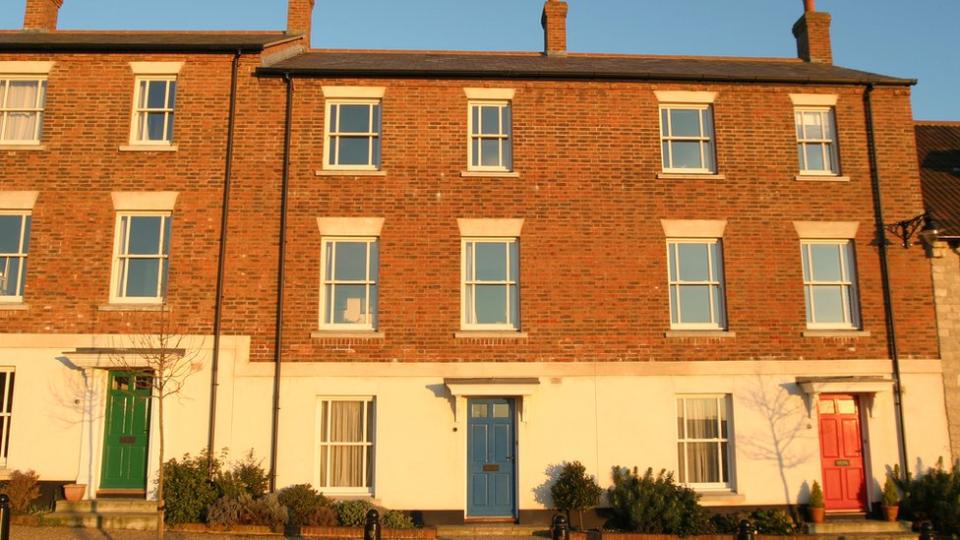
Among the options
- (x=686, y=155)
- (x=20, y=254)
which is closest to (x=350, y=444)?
(x=20, y=254)

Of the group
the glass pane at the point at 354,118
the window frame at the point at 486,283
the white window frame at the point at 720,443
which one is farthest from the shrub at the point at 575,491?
the glass pane at the point at 354,118

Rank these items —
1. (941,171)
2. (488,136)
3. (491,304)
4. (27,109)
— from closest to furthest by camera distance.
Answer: (491,304) < (27,109) < (488,136) < (941,171)

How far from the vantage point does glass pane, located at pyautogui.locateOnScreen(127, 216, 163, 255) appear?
13539 millimetres

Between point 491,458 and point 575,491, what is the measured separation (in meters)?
1.63

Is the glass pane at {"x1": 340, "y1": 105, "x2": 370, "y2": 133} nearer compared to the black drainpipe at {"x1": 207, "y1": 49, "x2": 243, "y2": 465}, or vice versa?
the black drainpipe at {"x1": 207, "y1": 49, "x2": 243, "y2": 465}

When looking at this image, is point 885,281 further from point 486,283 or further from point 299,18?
point 299,18

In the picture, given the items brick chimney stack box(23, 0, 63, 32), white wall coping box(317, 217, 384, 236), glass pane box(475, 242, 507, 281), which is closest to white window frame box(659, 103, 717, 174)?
glass pane box(475, 242, 507, 281)

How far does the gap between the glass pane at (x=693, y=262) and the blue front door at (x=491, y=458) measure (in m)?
4.26

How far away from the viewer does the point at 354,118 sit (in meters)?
14.3

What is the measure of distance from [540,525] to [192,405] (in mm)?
6637

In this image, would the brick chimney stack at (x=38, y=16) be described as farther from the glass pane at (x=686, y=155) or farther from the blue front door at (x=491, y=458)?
the glass pane at (x=686, y=155)

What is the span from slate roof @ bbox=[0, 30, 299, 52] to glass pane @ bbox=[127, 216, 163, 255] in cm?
345

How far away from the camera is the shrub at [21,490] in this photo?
39.0 ft

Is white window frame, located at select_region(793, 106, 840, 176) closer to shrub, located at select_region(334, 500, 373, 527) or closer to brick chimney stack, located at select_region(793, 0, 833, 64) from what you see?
brick chimney stack, located at select_region(793, 0, 833, 64)
